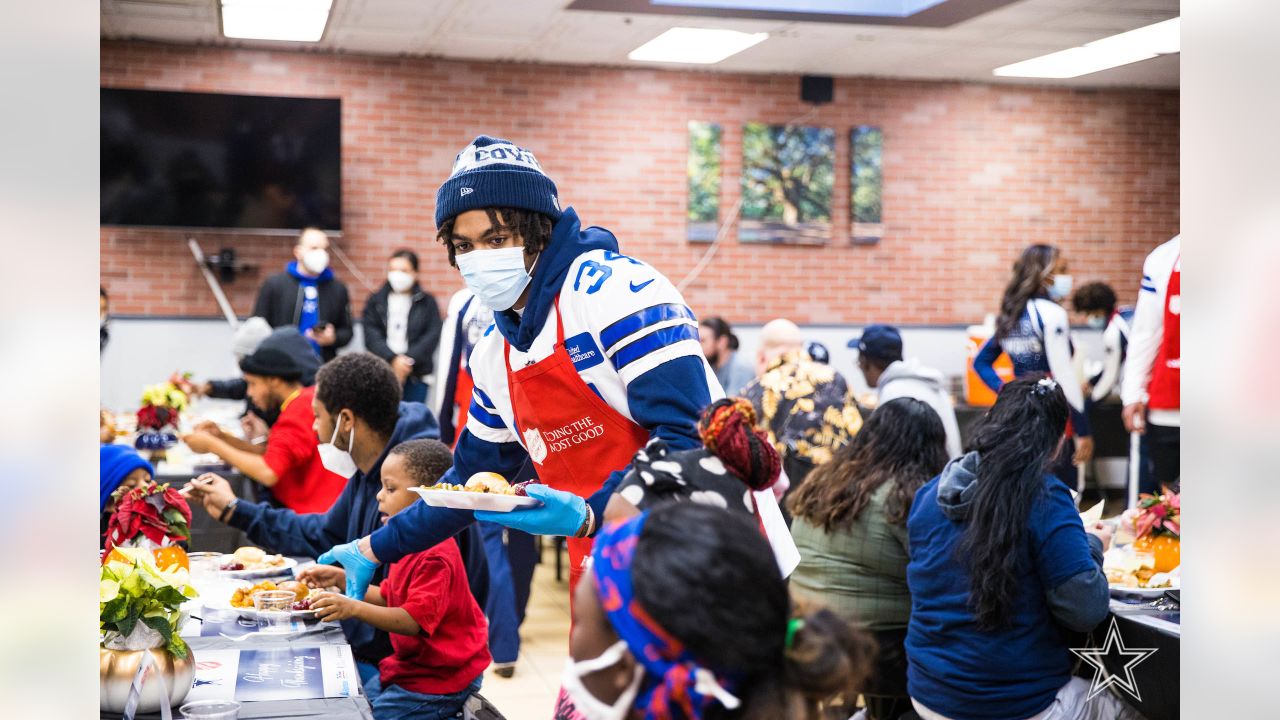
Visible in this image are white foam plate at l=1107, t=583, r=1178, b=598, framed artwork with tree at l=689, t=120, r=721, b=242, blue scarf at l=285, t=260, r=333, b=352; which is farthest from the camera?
framed artwork with tree at l=689, t=120, r=721, b=242

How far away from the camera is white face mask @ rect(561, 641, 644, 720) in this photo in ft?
4.23

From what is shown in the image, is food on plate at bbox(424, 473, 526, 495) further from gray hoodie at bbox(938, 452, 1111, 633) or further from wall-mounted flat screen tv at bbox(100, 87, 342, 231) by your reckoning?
wall-mounted flat screen tv at bbox(100, 87, 342, 231)

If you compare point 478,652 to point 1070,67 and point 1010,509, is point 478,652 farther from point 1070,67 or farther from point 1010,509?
point 1070,67

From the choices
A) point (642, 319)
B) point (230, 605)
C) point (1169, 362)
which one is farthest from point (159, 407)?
point (1169, 362)

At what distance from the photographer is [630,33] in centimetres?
820

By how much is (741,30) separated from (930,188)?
8.89 ft

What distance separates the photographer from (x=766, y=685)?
50.3 inches

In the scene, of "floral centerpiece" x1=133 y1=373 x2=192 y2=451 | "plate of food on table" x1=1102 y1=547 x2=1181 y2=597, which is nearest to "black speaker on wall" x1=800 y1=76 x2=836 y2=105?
"floral centerpiece" x1=133 y1=373 x2=192 y2=451

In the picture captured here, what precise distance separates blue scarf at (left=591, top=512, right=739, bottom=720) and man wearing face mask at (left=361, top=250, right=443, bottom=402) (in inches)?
289

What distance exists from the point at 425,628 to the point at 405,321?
20.0ft

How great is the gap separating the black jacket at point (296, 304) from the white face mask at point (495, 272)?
6238mm

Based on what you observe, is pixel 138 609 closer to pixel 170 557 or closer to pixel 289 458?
pixel 170 557

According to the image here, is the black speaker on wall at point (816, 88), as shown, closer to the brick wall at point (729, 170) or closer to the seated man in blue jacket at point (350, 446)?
the brick wall at point (729, 170)
